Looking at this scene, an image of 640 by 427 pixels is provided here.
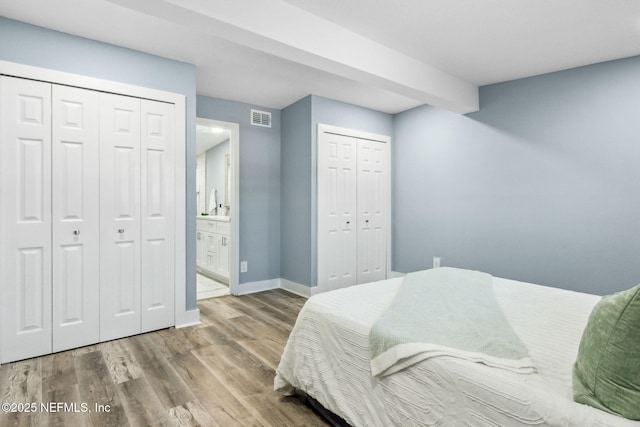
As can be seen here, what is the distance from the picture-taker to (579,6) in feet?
7.42

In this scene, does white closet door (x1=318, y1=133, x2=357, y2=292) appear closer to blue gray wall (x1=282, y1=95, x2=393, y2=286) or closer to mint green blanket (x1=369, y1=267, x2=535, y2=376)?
blue gray wall (x1=282, y1=95, x2=393, y2=286)

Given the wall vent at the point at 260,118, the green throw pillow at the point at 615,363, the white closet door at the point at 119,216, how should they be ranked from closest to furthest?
the green throw pillow at the point at 615,363 < the white closet door at the point at 119,216 < the wall vent at the point at 260,118

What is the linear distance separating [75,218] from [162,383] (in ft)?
4.82

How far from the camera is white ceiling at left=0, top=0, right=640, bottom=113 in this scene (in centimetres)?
219

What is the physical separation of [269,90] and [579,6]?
9.40 feet

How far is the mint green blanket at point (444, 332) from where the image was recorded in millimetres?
1303

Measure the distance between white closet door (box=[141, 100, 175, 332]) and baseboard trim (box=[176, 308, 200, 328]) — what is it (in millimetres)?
91

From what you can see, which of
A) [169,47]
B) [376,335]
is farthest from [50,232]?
[376,335]

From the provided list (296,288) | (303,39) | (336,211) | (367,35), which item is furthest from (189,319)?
(367,35)

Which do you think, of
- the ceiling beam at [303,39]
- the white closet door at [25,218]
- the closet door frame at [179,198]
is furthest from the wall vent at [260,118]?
the white closet door at [25,218]

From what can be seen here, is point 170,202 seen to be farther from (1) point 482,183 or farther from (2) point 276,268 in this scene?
(1) point 482,183

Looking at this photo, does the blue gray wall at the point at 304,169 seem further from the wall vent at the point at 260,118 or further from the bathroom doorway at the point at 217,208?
the bathroom doorway at the point at 217,208

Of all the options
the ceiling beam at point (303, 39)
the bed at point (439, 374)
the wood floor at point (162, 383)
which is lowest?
the wood floor at point (162, 383)

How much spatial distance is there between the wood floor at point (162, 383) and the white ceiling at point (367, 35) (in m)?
2.23
